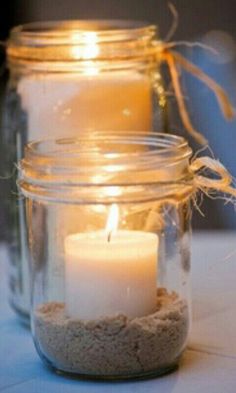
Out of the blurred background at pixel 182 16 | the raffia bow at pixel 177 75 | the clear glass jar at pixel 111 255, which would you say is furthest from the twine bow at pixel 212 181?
the blurred background at pixel 182 16

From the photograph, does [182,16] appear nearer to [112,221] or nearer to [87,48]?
[87,48]

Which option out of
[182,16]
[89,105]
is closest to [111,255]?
[89,105]

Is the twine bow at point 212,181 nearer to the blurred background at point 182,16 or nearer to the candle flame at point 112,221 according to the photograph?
the candle flame at point 112,221

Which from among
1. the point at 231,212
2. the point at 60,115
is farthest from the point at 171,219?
the point at 231,212

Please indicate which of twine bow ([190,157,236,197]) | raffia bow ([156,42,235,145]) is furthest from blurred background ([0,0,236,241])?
twine bow ([190,157,236,197])

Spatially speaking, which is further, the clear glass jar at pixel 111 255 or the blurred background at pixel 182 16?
the blurred background at pixel 182 16

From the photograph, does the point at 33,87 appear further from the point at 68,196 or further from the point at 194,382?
the point at 194,382

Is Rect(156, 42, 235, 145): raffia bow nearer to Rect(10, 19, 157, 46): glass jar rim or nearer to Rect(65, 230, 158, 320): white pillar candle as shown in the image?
Rect(10, 19, 157, 46): glass jar rim
